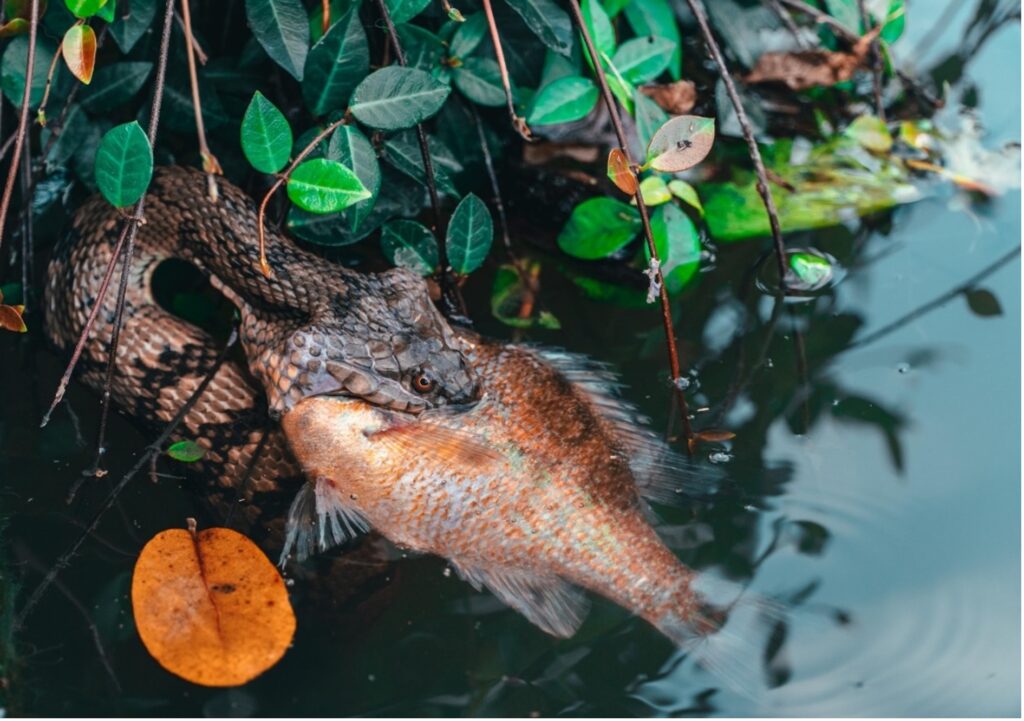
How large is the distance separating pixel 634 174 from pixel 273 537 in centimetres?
128

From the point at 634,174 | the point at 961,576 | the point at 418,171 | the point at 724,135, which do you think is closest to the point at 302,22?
the point at 418,171

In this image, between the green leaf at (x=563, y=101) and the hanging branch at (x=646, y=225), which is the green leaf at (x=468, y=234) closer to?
the green leaf at (x=563, y=101)

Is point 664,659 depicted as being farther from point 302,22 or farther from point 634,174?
point 302,22

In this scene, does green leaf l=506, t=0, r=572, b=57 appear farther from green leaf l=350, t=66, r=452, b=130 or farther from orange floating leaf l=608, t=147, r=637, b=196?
orange floating leaf l=608, t=147, r=637, b=196

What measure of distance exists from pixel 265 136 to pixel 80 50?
491 millimetres

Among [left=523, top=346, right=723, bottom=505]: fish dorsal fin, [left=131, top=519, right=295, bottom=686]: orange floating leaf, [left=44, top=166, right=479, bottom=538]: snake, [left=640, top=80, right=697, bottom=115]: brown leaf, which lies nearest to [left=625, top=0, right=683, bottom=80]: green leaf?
[left=640, top=80, right=697, bottom=115]: brown leaf

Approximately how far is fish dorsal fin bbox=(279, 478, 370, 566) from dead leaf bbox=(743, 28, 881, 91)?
92.5 inches

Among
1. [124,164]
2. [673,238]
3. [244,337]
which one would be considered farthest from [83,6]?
[673,238]

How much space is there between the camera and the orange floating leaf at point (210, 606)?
254 cm

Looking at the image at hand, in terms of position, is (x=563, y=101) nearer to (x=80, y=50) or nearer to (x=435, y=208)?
(x=435, y=208)

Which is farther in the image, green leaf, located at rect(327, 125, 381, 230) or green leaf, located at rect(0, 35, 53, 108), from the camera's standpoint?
green leaf, located at rect(0, 35, 53, 108)

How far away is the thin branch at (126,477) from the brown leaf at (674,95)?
5.45ft

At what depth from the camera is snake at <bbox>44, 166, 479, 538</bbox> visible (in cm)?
274

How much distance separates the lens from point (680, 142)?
280 centimetres
